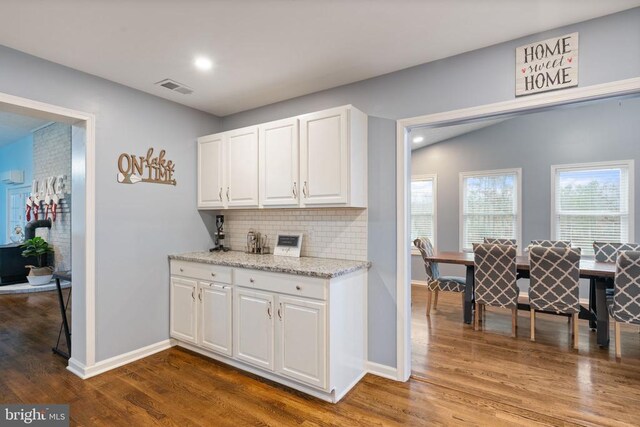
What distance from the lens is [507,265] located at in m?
3.80

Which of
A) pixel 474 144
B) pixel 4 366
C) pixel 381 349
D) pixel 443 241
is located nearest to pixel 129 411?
pixel 4 366

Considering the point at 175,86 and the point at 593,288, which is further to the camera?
the point at 593,288

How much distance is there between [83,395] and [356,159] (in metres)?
2.81

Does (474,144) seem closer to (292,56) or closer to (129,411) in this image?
(292,56)

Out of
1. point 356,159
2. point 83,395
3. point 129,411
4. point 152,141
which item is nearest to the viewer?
point 129,411

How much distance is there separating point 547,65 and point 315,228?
220cm

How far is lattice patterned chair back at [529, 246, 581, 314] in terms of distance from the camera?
348cm

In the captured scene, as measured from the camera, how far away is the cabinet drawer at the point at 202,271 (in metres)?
2.96

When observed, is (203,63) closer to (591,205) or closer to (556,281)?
(556,281)

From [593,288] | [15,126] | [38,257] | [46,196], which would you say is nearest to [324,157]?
[593,288]

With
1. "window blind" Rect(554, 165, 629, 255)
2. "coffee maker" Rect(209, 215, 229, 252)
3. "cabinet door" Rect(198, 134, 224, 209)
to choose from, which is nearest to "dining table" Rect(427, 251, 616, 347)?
"window blind" Rect(554, 165, 629, 255)

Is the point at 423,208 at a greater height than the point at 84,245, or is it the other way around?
the point at 423,208

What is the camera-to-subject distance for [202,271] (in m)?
3.14

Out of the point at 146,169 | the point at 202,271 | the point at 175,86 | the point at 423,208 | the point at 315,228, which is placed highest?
the point at 175,86
